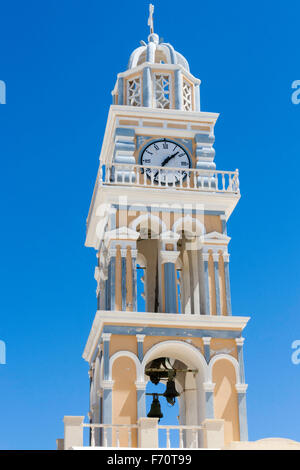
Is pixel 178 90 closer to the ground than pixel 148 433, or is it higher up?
higher up

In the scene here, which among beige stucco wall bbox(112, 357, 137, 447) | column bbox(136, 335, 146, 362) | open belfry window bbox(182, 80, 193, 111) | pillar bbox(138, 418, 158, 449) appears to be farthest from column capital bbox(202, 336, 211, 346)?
open belfry window bbox(182, 80, 193, 111)

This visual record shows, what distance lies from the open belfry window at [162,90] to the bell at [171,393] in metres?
8.90

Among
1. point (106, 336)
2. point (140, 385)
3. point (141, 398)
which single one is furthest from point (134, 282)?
point (141, 398)

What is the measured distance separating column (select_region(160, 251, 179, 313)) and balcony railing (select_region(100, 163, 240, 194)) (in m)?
2.06

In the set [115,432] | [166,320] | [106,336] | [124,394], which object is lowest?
[115,432]

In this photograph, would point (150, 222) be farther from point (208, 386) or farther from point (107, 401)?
point (107, 401)

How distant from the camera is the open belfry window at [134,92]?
3309cm

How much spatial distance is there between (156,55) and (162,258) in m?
8.06

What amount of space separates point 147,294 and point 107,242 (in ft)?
9.88

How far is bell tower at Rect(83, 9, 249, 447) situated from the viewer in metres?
28.2

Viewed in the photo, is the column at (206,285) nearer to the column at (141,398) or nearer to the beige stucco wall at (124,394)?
the beige stucco wall at (124,394)

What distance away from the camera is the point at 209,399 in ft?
92.7

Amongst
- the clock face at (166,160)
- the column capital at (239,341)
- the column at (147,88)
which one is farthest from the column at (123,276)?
the column at (147,88)
